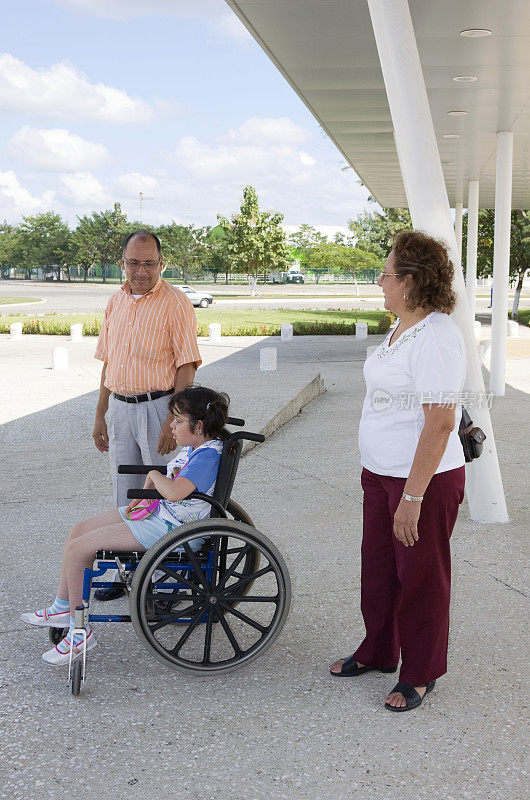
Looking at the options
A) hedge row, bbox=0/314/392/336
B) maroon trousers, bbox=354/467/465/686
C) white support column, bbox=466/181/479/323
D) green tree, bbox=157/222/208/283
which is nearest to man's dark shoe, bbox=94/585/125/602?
maroon trousers, bbox=354/467/465/686

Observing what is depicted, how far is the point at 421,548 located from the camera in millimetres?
3371

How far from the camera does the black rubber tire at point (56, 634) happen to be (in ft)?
12.9

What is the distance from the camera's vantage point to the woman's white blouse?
10.3 feet

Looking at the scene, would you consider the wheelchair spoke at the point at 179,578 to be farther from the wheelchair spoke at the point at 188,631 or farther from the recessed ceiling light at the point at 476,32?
the recessed ceiling light at the point at 476,32

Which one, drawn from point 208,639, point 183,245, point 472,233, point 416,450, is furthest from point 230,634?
point 183,245

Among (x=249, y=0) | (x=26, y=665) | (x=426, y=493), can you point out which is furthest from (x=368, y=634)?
(x=249, y=0)

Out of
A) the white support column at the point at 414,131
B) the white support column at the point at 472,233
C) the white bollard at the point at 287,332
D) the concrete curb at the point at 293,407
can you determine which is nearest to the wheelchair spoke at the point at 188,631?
the white support column at the point at 414,131

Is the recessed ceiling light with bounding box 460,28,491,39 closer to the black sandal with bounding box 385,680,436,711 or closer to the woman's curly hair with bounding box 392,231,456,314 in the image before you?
the woman's curly hair with bounding box 392,231,456,314

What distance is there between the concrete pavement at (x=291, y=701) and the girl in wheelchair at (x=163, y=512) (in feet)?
0.80

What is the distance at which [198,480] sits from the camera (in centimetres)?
373

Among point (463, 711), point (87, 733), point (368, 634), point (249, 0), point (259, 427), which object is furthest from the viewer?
point (259, 427)

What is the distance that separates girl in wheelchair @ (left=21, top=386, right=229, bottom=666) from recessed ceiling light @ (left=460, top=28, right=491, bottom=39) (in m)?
5.64

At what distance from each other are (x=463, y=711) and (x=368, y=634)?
0.51m

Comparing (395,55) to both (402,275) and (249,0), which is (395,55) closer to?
(249,0)
